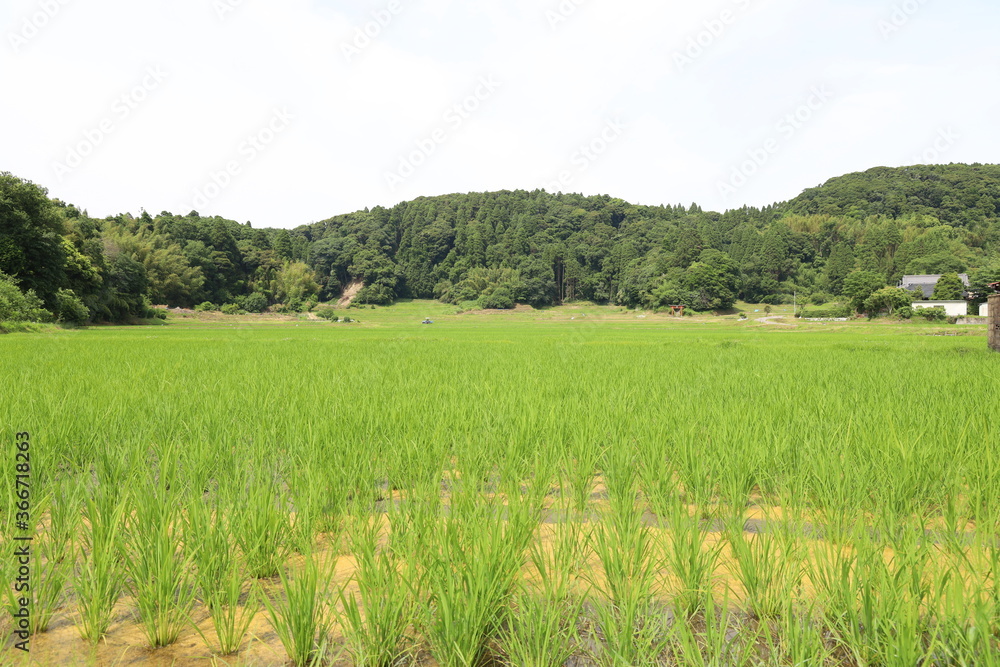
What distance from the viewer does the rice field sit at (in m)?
1.61

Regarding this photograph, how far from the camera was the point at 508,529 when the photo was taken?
2.08m

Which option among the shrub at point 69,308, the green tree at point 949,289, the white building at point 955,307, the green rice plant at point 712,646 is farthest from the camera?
the green tree at point 949,289

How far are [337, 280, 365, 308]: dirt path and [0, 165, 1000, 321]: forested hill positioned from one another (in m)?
1.72

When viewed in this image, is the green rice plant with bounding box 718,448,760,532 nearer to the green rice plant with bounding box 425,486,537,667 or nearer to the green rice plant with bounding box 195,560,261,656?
the green rice plant with bounding box 425,486,537,667

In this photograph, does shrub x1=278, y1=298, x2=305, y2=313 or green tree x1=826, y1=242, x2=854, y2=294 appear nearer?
shrub x1=278, y1=298, x2=305, y2=313

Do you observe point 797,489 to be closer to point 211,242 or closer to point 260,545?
point 260,545

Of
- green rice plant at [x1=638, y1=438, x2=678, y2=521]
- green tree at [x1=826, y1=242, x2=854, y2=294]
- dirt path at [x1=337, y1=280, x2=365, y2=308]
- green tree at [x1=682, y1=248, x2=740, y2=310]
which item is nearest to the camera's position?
green rice plant at [x1=638, y1=438, x2=678, y2=521]

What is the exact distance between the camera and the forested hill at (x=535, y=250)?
40750 mm

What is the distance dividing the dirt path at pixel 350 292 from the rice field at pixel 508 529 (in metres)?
100

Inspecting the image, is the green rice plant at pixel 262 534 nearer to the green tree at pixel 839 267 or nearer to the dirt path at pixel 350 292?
the green tree at pixel 839 267

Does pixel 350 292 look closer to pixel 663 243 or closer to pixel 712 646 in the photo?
pixel 663 243

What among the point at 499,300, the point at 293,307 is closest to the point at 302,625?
the point at 293,307

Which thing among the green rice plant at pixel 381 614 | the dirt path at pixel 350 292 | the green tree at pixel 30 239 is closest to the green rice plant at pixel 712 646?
the green rice plant at pixel 381 614

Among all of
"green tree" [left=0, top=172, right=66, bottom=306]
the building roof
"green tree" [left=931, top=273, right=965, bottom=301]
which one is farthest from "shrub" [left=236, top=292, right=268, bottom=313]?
the building roof
